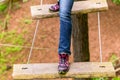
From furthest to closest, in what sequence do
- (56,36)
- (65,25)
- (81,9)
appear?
(56,36)
(81,9)
(65,25)

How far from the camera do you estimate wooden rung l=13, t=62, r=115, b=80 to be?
11.4ft

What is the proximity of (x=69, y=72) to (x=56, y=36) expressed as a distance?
13.7ft

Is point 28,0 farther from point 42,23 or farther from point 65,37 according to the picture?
point 65,37

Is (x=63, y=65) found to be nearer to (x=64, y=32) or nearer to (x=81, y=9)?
(x=64, y=32)

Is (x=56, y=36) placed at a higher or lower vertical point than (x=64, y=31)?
lower

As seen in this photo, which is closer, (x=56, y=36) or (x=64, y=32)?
(x=64, y=32)

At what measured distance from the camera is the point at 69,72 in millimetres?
3490

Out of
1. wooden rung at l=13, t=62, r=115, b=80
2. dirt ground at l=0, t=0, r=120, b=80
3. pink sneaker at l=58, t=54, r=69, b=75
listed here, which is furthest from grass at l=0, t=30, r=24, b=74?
pink sneaker at l=58, t=54, r=69, b=75

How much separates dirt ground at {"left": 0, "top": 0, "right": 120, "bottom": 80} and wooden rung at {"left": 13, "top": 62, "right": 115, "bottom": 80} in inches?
129

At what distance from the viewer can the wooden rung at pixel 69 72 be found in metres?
3.48

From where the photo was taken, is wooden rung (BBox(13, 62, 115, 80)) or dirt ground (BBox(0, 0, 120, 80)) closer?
wooden rung (BBox(13, 62, 115, 80))

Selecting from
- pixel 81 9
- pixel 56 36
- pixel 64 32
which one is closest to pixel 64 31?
pixel 64 32

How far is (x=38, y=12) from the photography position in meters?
3.71

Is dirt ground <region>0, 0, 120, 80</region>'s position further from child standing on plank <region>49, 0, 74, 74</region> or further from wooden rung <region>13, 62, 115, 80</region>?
child standing on plank <region>49, 0, 74, 74</region>
